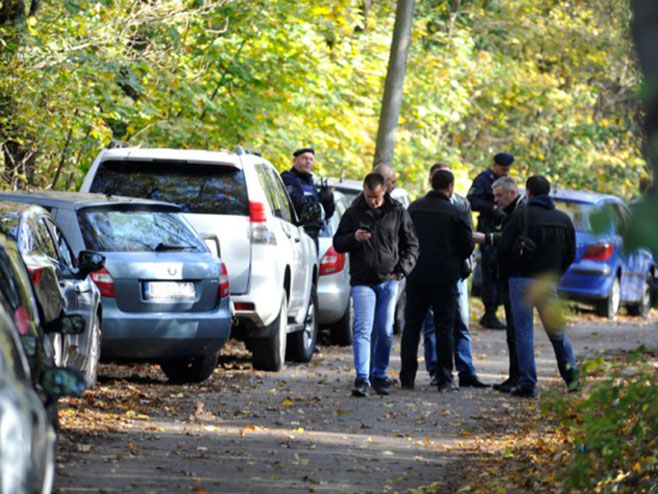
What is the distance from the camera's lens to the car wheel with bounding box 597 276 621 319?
2578cm

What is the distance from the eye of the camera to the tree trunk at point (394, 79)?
23406 millimetres

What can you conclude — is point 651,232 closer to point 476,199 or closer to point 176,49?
point 476,199

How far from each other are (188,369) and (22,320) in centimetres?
686

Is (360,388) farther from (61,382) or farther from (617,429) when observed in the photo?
(61,382)

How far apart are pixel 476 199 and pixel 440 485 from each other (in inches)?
405

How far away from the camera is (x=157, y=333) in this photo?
13.1m

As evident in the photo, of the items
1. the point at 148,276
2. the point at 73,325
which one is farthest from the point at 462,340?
the point at 73,325

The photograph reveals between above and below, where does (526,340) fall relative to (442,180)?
below

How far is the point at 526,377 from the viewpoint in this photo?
14266mm

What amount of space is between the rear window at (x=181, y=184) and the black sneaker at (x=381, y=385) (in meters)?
1.94

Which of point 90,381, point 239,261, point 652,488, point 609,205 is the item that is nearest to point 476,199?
point 239,261

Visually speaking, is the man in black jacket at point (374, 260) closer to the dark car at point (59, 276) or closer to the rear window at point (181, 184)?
the rear window at point (181, 184)

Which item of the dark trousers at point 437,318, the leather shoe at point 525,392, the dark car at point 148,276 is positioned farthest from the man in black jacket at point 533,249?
the dark car at point 148,276

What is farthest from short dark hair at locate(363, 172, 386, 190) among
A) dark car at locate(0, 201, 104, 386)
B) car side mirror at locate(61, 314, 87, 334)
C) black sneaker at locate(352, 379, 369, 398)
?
car side mirror at locate(61, 314, 87, 334)
